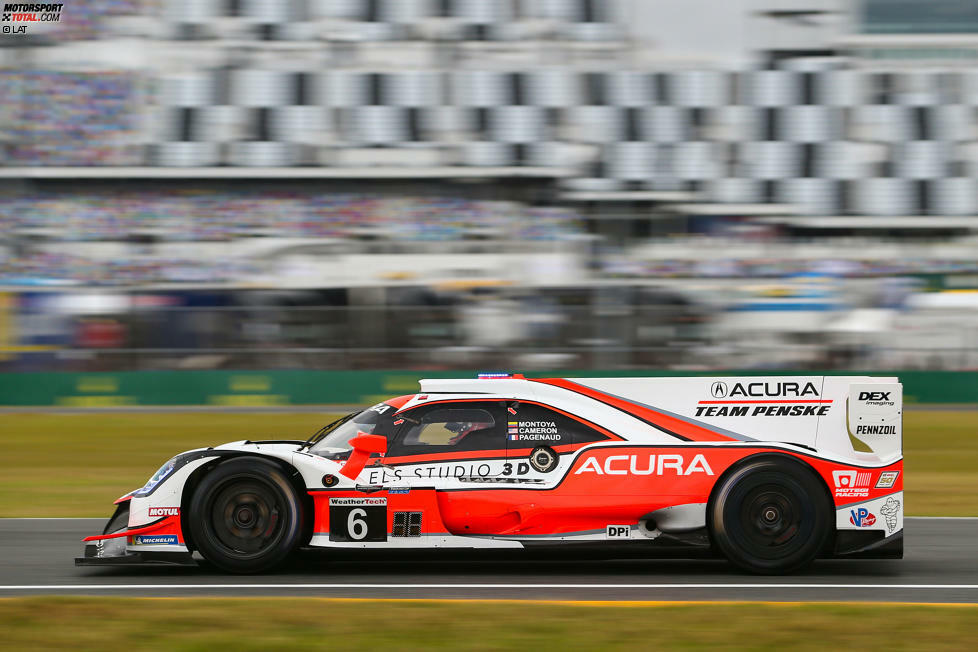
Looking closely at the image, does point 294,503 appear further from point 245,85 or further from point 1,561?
point 245,85

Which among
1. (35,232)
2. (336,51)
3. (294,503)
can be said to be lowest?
(294,503)

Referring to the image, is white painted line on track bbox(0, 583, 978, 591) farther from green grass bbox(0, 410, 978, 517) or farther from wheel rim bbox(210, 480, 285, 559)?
green grass bbox(0, 410, 978, 517)

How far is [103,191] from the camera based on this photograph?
77.4 ft

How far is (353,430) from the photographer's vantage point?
22.5 ft

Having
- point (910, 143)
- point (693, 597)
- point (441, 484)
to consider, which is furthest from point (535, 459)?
point (910, 143)

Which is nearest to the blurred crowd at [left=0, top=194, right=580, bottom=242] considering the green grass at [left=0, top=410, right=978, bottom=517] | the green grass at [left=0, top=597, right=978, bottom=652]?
the green grass at [left=0, top=410, right=978, bottom=517]

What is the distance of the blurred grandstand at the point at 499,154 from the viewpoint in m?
22.2

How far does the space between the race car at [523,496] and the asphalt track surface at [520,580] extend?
0.53ft

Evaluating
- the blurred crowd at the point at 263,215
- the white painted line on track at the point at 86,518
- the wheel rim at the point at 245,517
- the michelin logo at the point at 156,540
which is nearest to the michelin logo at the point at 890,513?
the white painted line on track at the point at 86,518

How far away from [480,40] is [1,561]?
64.7ft

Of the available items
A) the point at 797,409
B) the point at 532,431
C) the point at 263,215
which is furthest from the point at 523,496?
the point at 263,215

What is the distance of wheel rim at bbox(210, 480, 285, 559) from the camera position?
21.6 feet

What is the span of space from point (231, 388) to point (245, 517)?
11.6 meters

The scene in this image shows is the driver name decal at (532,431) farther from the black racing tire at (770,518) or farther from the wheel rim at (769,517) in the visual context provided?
the wheel rim at (769,517)
